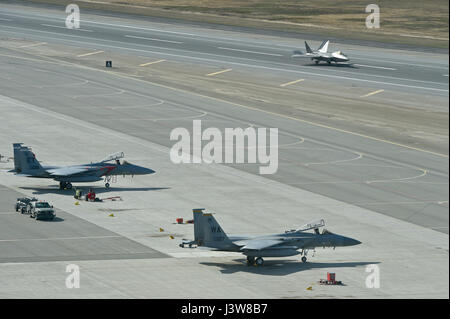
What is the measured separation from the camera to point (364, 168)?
117875mm

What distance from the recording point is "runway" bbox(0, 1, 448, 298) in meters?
77.5

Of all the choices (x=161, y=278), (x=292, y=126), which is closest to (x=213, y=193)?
(x=161, y=278)

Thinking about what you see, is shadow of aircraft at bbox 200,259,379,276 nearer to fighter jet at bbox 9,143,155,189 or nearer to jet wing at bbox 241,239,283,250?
jet wing at bbox 241,239,283,250

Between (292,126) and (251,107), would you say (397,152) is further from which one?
(251,107)

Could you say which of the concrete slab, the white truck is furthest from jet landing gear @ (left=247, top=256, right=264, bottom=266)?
the white truck

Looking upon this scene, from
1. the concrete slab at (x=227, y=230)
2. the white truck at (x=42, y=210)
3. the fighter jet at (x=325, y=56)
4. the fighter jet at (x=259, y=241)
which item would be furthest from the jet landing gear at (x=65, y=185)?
the fighter jet at (x=325, y=56)

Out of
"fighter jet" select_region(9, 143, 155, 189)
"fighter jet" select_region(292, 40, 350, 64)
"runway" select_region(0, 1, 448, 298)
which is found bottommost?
"runway" select_region(0, 1, 448, 298)

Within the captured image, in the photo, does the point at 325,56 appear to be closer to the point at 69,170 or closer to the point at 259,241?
the point at 69,170

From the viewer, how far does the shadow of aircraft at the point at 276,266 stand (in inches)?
3066

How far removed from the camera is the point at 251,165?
389ft

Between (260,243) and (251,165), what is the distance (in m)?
40.7

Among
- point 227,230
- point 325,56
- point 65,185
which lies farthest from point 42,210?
point 325,56

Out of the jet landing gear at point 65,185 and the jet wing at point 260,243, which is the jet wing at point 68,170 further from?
the jet wing at point 260,243
